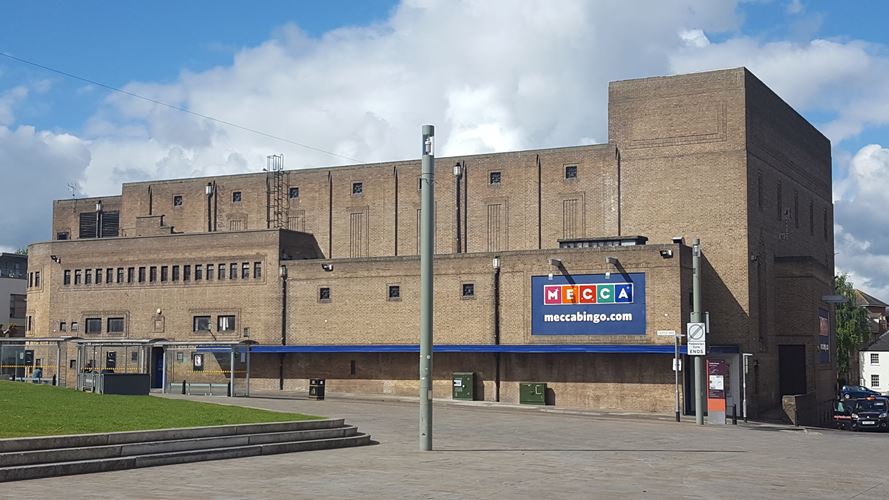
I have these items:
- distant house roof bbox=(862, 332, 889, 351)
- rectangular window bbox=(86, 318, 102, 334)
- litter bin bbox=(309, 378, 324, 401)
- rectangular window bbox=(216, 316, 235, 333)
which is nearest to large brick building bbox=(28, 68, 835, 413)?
rectangular window bbox=(216, 316, 235, 333)

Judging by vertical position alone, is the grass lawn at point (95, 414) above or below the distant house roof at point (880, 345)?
below

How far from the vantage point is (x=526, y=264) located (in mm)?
54125

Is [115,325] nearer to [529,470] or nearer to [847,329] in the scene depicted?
[529,470]

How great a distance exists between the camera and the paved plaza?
62.2 feet

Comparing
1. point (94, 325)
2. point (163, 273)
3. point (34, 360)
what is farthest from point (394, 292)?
point (34, 360)

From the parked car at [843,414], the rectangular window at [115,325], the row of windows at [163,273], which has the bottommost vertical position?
the parked car at [843,414]

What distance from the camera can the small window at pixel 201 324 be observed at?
6344 cm

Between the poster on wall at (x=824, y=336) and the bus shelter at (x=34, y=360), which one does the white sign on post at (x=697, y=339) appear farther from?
the bus shelter at (x=34, y=360)

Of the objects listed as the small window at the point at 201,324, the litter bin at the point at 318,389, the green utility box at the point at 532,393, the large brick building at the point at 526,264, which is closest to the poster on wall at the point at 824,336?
the large brick building at the point at 526,264

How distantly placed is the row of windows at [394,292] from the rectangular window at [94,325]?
54.8 ft

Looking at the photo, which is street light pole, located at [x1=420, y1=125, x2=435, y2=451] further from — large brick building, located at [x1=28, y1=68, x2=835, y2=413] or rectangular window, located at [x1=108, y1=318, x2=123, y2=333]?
rectangular window, located at [x1=108, y1=318, x2=123, y2=333]

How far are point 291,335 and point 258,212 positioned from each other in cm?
1511

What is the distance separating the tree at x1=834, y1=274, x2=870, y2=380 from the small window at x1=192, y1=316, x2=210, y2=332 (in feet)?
200

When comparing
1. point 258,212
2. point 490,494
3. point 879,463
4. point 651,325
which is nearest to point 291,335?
point 258,212
